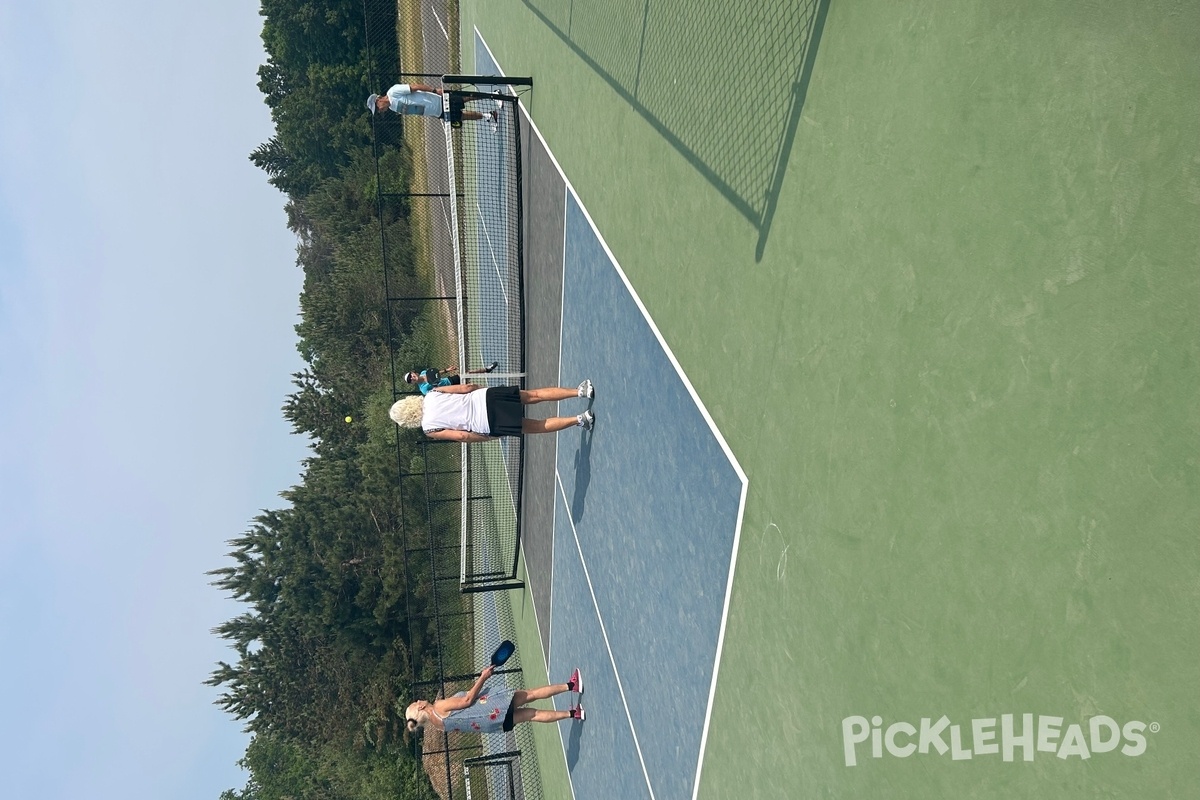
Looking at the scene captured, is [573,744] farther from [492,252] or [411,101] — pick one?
[411,101]

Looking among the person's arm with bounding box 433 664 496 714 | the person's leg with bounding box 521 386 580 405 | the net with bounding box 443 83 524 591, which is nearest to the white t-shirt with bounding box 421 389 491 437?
the person's leg with bounding box 521 386 580 405

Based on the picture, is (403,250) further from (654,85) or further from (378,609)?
(654,85)

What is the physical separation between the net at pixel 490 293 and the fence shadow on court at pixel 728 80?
5.18 meters

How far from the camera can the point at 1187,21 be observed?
2779 mm

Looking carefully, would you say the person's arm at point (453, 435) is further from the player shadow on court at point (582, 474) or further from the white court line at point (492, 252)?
the white court line at point (492, 252)

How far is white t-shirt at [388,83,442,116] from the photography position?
39.2 ft

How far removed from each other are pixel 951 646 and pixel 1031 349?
1.42m

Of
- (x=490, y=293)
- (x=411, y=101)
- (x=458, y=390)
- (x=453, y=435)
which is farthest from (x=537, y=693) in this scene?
(x=490, y=293)

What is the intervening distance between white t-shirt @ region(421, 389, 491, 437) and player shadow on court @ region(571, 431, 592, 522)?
1.50 m

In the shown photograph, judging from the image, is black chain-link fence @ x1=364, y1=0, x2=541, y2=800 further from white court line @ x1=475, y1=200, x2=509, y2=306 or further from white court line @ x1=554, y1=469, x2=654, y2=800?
white court line @ x1=554, y1=469, x2=654, y2=800

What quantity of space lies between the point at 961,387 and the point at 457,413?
19.6 ft

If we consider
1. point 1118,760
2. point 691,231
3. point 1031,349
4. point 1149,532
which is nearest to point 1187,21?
point 1031,349

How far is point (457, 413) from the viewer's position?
340 inches

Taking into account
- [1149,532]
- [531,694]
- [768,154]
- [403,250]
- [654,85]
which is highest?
[403,250]
